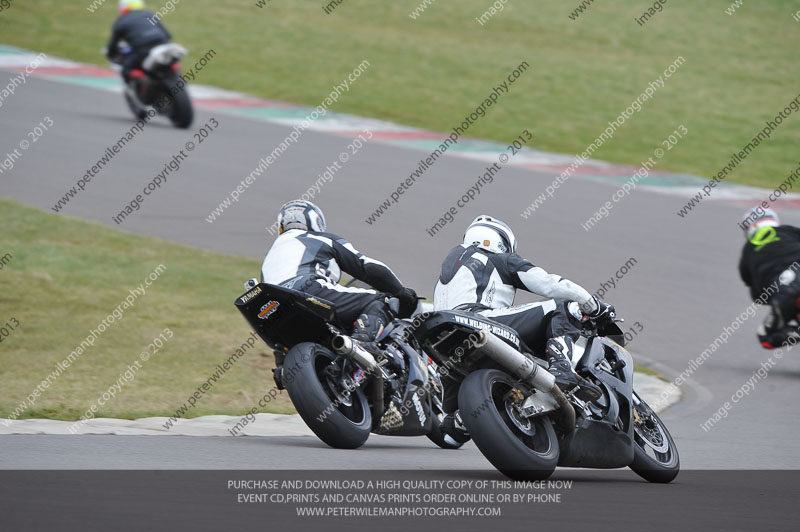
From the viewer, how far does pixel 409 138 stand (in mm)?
21781

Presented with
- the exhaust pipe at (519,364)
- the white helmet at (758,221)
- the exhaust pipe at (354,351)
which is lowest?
the exhaust pipe at (354,351)

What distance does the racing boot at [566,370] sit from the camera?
22.7ft

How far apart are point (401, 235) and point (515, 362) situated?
9.35 meters

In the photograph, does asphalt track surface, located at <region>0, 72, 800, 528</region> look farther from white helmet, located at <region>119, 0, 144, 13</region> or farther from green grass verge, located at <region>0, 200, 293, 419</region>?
white helmet, located at <region>119, 0, 144, 13</region>

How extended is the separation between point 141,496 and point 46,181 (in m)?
12.0

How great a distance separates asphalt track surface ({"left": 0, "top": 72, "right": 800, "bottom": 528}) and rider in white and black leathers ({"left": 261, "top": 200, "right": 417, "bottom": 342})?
874mm

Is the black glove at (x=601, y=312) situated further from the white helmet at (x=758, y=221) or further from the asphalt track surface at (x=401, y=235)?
the white helmet at (x=758, y=221)

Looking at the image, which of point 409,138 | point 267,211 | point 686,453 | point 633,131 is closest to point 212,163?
point 267,211

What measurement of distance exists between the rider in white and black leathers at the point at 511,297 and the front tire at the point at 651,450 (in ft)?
1.68

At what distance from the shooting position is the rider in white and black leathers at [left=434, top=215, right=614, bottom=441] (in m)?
7.14

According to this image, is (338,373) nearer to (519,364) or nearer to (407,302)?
(407,302)

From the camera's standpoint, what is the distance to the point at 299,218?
8.64m

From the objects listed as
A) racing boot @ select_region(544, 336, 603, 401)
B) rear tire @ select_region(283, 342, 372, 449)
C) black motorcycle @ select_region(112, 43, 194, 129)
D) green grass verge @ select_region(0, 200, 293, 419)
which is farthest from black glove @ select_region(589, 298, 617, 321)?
black motorcycle @ select_region(112, 43, 194, 129)

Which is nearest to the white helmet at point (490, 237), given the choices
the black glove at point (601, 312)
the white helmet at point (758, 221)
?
the black glove at point (601, 312)
